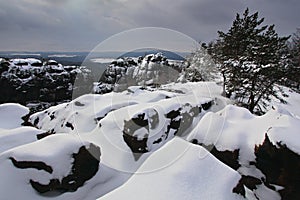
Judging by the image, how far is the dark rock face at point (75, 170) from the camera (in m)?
7.47

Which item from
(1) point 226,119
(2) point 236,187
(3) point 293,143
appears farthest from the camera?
(1) point 226,119

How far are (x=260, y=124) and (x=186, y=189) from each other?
6165 mm

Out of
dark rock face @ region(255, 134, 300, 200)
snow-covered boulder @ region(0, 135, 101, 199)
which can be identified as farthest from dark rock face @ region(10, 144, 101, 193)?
dark rock face @ region(255, 134, 300, 200)

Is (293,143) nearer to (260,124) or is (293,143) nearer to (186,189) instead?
(260,124)

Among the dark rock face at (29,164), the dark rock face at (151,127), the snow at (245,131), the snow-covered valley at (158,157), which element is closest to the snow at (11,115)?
the snow-covered valley at (158,157)

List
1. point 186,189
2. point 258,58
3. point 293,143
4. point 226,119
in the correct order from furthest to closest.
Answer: point 258,58 < point 226,119 < point 293,143 < point 186,189

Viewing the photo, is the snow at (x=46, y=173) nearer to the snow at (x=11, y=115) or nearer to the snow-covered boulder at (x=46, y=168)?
the snow-covered boulder at (x=46, y=168)

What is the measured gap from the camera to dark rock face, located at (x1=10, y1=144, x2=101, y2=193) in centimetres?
747

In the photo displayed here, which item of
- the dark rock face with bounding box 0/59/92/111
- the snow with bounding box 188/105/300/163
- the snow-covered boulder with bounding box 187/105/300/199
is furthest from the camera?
the dark rock face with bounding box 0/59/92/111

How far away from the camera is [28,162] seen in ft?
24.5

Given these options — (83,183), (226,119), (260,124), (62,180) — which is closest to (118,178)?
(83,183)

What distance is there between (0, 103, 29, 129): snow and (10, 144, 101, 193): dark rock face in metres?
9.41

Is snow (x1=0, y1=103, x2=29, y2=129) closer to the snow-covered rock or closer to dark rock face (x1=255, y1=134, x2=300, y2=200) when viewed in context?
the snow-covered rock

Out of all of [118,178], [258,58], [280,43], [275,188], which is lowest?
[118,178]
